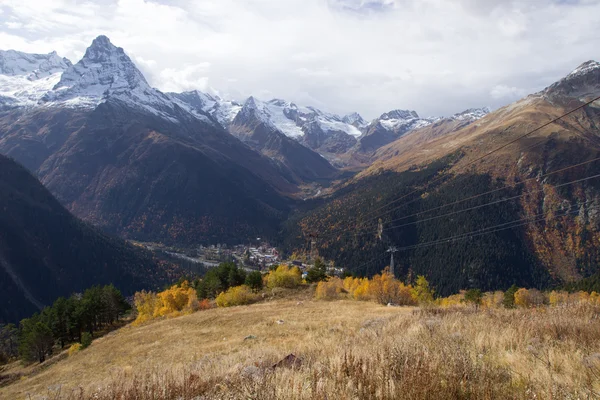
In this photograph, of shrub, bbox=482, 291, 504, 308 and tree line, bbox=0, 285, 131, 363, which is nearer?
shrub, bbox=482, 291, 504, 308

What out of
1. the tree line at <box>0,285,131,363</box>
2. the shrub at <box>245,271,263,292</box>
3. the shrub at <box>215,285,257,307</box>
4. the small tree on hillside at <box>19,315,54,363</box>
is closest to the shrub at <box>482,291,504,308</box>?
the shrub at <box>215,285,257,307</box>

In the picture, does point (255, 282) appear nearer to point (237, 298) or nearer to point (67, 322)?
point (237, 298)

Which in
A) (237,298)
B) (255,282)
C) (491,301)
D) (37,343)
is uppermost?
(255,282)

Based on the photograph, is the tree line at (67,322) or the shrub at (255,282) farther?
the tree line at (67,322)

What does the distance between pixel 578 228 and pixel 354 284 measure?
19564 centimetres

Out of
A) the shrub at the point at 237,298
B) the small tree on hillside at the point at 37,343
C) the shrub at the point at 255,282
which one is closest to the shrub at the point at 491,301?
the shrub at the point at 237,298

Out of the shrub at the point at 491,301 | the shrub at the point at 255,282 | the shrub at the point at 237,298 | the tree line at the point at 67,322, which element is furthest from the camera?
the tree line at the point at 67,322

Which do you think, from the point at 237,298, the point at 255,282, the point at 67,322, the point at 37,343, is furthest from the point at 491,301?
the point at 37,343

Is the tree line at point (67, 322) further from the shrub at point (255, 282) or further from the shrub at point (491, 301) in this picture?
the shrub at point (491, 301)

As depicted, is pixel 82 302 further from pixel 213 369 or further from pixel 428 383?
pixel 428 383

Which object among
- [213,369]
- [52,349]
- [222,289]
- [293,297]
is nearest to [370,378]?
[213,369]

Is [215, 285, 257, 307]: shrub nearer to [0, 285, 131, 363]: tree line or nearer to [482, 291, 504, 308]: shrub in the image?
[0, 285, 131, 363]: tree line

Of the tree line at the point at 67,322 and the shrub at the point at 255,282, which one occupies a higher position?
the shrub at the point at 255,282

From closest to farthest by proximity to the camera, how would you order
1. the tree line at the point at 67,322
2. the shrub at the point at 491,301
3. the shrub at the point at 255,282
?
the shrub at the point at 491,301
the shrub at the point at 255,282
the tree line at the point at 67,322
